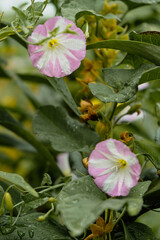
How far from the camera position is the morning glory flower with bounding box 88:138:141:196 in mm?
386

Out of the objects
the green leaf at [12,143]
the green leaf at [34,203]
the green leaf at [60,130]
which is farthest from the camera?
the green leaf at [12,143]

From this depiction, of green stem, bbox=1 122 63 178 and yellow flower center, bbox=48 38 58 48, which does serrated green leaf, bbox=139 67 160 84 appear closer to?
yellow flower center, bbox=48 38 58 48

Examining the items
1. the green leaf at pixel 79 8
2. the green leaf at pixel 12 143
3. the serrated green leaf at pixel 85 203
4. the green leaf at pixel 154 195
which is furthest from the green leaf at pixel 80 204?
the green leaf at pixel 12 143

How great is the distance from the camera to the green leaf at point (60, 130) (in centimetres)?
56

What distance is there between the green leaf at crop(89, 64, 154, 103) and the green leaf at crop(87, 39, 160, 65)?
13 millimetres

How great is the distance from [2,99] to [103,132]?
1.08 metres

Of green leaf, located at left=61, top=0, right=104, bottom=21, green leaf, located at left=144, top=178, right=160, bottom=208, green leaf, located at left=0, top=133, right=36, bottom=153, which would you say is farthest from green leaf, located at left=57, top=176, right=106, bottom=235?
green leaf, located at left=0, top=133, right=36, bottom=153

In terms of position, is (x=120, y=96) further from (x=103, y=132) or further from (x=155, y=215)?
(x=155, y=215)

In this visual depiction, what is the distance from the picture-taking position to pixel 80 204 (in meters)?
0.33

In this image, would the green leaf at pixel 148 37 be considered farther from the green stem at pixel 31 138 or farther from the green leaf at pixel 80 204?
the green stem at pixel 31 138

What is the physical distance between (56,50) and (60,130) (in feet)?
0.62

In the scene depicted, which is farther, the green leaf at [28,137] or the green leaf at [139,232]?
the green leaf at [28,137]

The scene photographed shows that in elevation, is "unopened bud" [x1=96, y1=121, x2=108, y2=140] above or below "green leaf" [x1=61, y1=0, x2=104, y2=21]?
below

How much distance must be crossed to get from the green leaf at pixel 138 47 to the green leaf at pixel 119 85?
13mm
